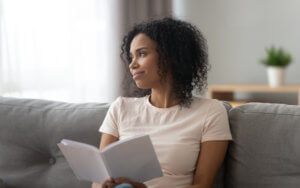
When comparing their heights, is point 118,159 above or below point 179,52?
below

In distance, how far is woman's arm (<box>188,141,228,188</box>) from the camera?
1.30 m

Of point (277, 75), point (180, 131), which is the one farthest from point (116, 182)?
point (277, 75)

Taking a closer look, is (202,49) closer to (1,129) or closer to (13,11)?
(1,129)

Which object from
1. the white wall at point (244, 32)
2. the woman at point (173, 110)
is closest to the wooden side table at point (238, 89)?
the white wall at point (244, 32)

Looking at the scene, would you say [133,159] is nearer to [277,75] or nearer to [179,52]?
[179,52]

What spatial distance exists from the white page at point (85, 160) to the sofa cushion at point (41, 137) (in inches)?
11.1

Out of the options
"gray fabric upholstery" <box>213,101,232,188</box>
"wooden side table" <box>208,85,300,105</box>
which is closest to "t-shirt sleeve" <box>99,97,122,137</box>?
"gray fabric upholstery" <box>213,101,232,188</box>

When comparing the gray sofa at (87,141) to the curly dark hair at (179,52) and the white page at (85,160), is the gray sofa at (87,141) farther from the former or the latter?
the white page at (85,160)

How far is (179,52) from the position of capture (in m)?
1.40

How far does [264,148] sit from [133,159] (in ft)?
1.47

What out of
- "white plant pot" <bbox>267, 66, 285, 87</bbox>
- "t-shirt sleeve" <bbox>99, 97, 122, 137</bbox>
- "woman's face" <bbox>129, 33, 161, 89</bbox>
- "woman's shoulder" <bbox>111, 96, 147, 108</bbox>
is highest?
"woman's face" <bbox>129, 33, 161, 89</bbox>

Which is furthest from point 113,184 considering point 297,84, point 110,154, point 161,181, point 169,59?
point 297,84

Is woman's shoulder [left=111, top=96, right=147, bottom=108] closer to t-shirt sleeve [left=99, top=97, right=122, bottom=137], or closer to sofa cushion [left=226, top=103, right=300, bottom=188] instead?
t-shirt sleeve [left=99, top=97, right=122, bottom=137]

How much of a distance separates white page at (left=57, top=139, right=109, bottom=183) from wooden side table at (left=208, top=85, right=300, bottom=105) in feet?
7.65
